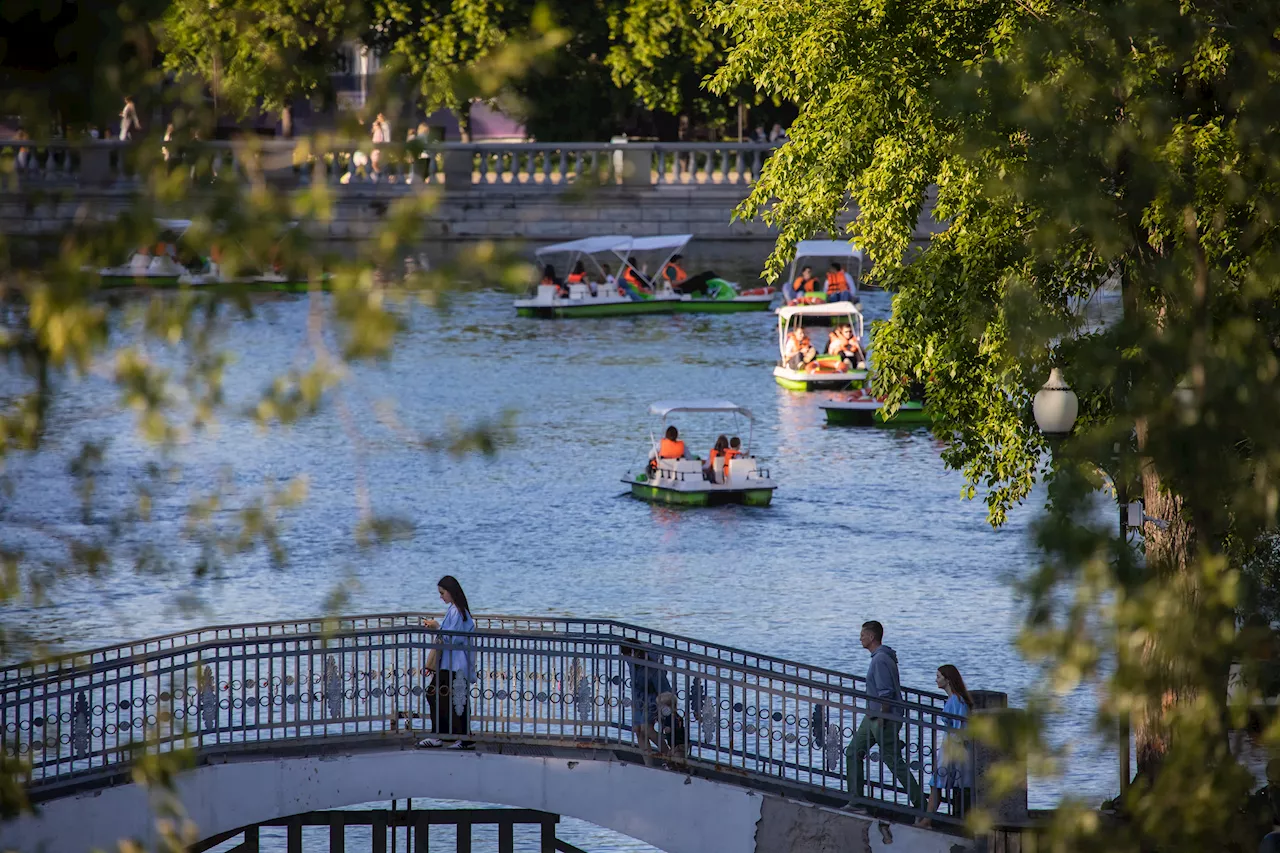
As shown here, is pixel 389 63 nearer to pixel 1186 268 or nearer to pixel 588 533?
pixel 1186 268

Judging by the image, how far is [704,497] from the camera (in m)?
32.0

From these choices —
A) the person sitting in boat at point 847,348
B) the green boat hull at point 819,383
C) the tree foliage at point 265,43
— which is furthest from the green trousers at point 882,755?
the person sitting in boat at point 847,348

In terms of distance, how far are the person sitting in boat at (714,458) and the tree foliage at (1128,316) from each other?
625 inches

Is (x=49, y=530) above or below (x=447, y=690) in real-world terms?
above

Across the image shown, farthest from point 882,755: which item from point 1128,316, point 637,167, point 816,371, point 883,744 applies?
point 637,167

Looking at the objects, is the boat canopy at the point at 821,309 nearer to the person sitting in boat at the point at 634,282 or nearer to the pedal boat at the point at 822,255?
the pedal boat at the point at 822,255

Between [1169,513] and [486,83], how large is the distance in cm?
1070

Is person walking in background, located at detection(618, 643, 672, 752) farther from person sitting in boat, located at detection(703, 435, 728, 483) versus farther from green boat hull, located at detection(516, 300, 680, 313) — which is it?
green boat hull, located at detection(516, 300, 680, 313)

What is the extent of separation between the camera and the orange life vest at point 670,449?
3256cm

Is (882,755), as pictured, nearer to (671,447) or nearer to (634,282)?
(671,447)

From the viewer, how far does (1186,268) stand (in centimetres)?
1012

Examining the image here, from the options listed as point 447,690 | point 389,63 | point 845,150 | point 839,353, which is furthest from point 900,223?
point 839,353

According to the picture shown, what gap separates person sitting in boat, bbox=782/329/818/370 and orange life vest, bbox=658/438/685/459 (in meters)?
10.2

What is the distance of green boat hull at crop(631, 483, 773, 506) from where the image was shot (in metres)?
31.9
